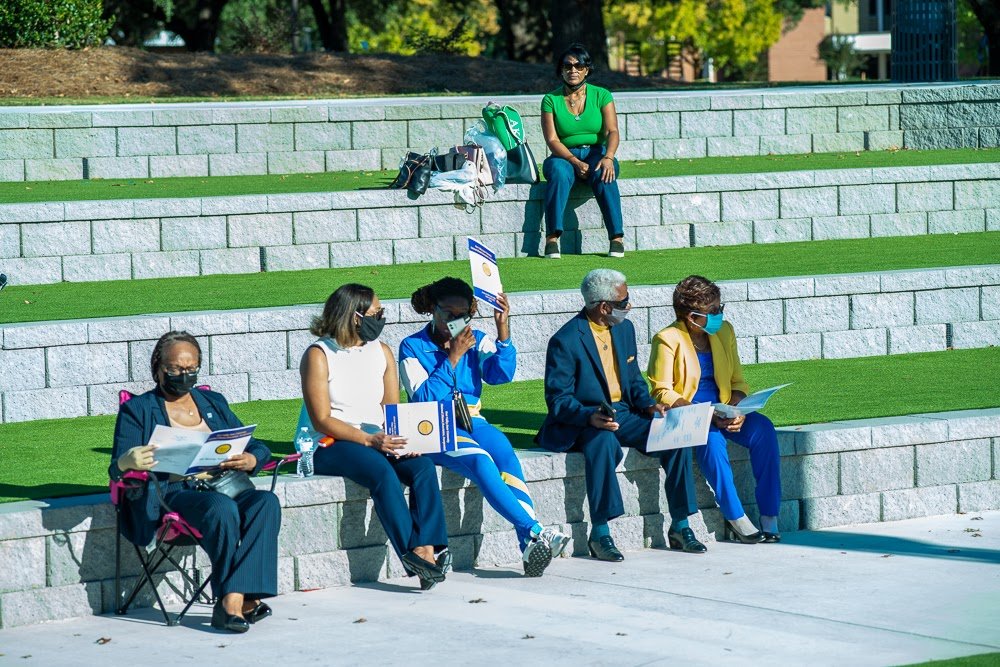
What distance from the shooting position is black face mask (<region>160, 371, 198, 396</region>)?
702cm

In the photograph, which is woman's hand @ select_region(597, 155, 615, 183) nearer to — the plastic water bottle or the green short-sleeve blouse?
the green short-sleeve blouse

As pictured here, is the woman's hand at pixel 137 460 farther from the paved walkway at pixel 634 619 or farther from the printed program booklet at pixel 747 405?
the printed program booklet at pixel 747 405

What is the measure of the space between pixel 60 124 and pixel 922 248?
8.16m

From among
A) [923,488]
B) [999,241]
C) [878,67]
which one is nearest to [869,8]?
[878,67]

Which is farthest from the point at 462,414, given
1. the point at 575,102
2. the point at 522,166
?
the point at 575,102

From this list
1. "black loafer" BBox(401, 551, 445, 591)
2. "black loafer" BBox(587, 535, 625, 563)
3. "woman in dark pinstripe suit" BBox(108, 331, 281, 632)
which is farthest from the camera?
"black loafer" BBox(587, 535, 625, 563)

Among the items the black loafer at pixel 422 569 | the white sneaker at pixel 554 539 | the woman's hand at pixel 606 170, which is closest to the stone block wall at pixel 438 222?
the woman's hand at pixel 606 170

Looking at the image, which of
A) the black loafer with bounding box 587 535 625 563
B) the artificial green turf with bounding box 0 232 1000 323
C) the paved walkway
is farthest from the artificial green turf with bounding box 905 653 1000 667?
the artificial green turf with bounding box 0 232 1000 323

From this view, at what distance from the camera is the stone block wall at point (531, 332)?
9398 millimetres

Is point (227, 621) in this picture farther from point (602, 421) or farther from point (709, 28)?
point (709, 28)

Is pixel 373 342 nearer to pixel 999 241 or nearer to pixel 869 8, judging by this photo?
pixel 999 241

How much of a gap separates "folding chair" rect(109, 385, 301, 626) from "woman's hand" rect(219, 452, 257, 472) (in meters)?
0.32

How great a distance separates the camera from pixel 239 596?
261 inches

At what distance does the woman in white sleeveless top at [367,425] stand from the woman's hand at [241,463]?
0.61m
